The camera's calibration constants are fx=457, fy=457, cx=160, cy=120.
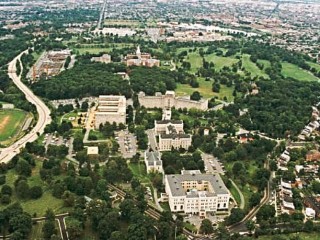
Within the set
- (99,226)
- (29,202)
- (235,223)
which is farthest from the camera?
(29,202)

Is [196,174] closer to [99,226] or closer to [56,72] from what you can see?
[99,226]

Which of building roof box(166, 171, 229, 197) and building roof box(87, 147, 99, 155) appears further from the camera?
building roof box(87, 147, 99, 155)

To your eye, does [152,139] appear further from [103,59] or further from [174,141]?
[103,59]

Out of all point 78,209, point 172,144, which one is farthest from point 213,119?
point 78,209

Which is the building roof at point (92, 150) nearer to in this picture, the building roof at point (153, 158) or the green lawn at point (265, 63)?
the building roof at point (153, 158)

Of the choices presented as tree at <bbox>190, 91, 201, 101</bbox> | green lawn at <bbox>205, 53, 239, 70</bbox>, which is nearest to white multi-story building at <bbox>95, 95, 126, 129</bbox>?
tree at <bbox>190, 91, 201, 101</bbox>

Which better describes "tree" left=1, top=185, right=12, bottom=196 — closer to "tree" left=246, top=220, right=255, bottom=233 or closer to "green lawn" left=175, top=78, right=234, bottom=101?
"tree" left=246, top=220, right=255, bottom=233
